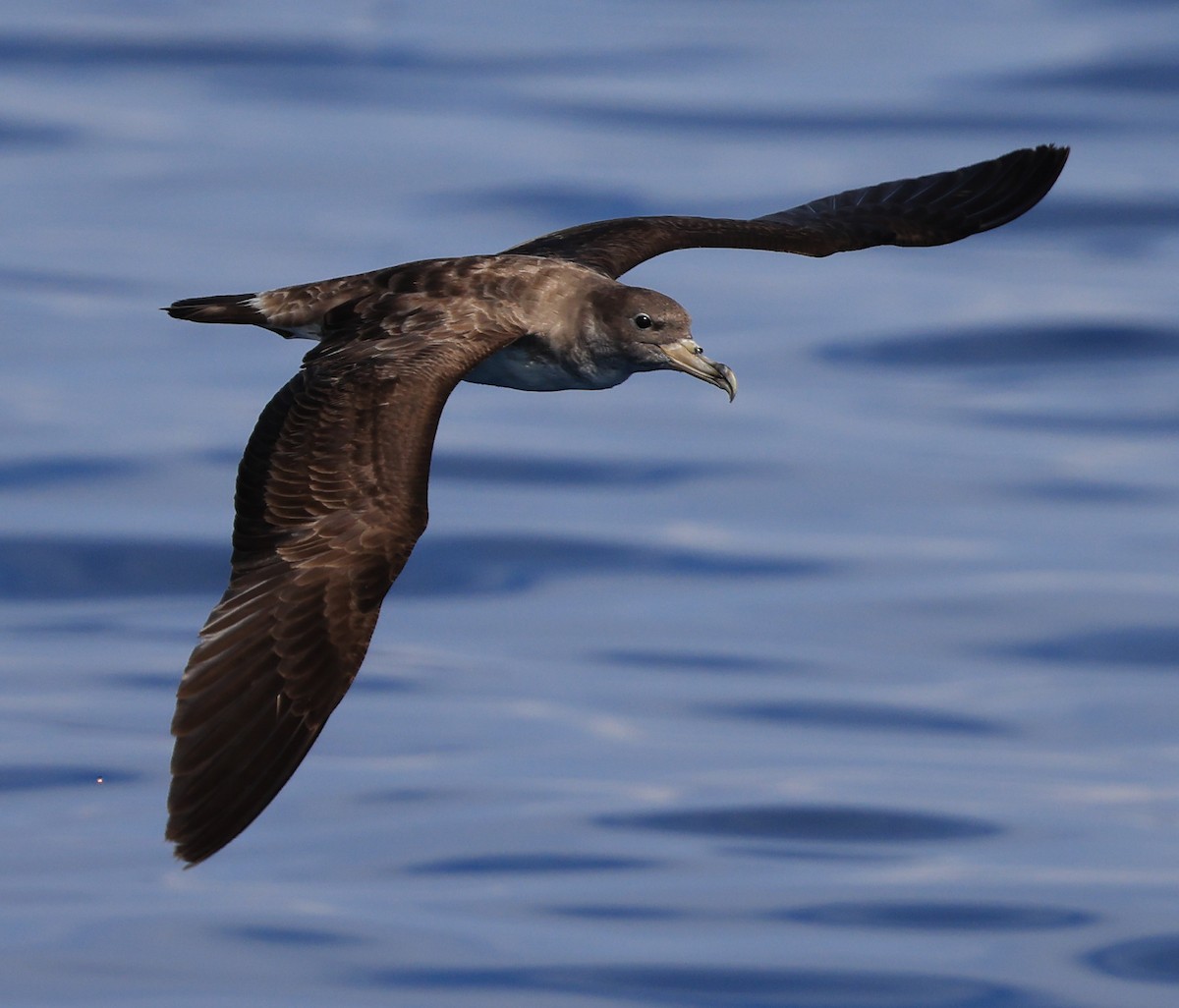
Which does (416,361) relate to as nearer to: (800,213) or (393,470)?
(393,470)

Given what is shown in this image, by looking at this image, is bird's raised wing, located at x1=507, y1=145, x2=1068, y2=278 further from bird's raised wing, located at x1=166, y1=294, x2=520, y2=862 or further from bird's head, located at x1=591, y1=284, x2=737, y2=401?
bird's raised wing, located at x1=166, y1=294, x2=520, y2=862

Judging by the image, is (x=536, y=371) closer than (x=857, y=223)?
Yes

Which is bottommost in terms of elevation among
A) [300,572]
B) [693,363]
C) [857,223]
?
[300,572]

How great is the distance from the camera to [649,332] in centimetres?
1095

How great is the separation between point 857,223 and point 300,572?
447 centimetres

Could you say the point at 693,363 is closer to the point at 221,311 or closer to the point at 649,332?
the point at 649,332

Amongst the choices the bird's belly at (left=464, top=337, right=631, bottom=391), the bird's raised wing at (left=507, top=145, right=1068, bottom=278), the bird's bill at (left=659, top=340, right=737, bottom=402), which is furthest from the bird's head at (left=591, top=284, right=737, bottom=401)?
the bird's raised wing at (left=507, top=145, right=1068, bottom=278)

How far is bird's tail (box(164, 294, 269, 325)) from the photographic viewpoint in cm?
1102

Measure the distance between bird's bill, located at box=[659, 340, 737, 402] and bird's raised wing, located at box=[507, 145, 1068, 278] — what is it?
965 mm

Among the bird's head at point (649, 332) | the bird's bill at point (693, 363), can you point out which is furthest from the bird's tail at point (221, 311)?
the bird's bill at point (693, 363)

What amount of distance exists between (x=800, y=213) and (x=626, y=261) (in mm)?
1474

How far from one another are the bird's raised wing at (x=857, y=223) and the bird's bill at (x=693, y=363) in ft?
3.17

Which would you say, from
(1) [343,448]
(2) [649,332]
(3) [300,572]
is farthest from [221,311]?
(3) [300,572]

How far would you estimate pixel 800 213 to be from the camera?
43.3 ft
